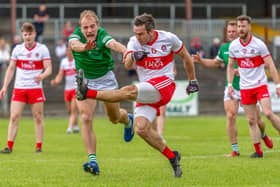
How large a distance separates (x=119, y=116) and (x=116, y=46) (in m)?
1.95

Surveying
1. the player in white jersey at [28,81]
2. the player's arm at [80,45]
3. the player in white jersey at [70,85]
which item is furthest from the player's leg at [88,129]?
the player in white jersey at [70,85]

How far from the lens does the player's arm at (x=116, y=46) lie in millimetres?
11594

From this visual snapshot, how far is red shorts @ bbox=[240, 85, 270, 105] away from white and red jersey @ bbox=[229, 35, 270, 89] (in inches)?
2.8

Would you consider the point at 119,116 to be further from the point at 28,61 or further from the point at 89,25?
the point at 28,61

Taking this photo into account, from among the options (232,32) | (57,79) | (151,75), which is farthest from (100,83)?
(57,79)

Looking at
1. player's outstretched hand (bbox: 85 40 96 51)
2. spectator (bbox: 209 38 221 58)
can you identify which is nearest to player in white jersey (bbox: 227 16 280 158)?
player's outstretched hand (bbox: 85 40 96 51)

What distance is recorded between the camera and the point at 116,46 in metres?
11.7

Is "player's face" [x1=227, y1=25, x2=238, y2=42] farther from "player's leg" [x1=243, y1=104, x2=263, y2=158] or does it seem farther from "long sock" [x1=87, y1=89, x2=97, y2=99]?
"long sock" [x1=87, y1=89, x2=97, y2=99]

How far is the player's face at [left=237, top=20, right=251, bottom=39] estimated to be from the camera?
14.0 metres

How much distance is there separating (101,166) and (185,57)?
2.67 metres

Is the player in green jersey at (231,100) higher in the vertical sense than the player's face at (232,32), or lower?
lower

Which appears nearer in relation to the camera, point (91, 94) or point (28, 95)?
point (91, 94)

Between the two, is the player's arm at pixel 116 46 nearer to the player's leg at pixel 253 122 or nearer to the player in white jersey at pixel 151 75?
the player in white jersey at pixel 151 75

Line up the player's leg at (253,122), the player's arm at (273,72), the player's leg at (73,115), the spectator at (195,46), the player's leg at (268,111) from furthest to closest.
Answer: the spectator at (195,46) < the player's leg at (73,115) < the player's leg at (253,122) < the player's leg at (268,111) < the player's arm at (273,72)
